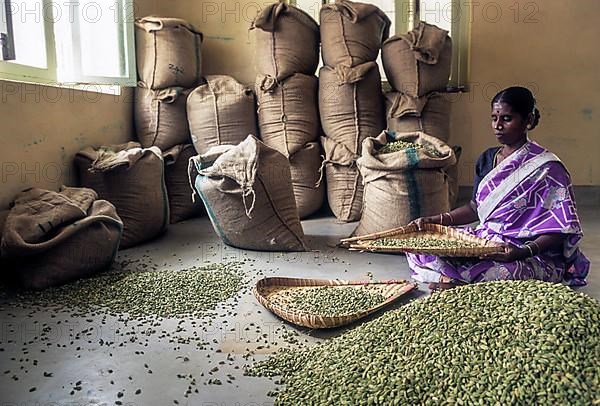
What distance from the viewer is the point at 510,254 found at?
2041 mm

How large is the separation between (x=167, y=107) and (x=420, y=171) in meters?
2.11

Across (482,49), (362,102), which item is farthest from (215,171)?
(482,49)

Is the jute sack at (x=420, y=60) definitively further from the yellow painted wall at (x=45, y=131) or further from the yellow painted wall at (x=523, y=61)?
the yellow painted wall at (x=45, y=131)

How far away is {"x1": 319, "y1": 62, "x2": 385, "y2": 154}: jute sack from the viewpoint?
13.4 ft

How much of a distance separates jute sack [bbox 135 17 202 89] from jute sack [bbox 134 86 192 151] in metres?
0.08

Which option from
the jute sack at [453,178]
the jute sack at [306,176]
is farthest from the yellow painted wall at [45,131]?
the jute sack at [453,178]

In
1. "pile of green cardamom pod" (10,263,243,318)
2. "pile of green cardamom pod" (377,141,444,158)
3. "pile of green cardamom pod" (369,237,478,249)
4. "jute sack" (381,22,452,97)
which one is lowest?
"pile of green cardamom pod" (10,263,243,318)

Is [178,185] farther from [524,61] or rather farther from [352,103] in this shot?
[524,61]

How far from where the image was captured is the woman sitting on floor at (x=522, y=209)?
7.02ft

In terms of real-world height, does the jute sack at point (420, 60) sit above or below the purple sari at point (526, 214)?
above

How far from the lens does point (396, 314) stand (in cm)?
178

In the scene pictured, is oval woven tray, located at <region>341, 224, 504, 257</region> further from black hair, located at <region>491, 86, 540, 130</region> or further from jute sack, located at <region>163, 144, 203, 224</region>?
jute sack, located at <region>163, 144, 203, 224</region>

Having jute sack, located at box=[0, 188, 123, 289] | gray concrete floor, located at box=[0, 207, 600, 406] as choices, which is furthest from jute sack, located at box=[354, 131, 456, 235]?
jute sack, located at box=[0, 188, 123, 289]

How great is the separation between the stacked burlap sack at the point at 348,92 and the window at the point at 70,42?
1.49 meters
